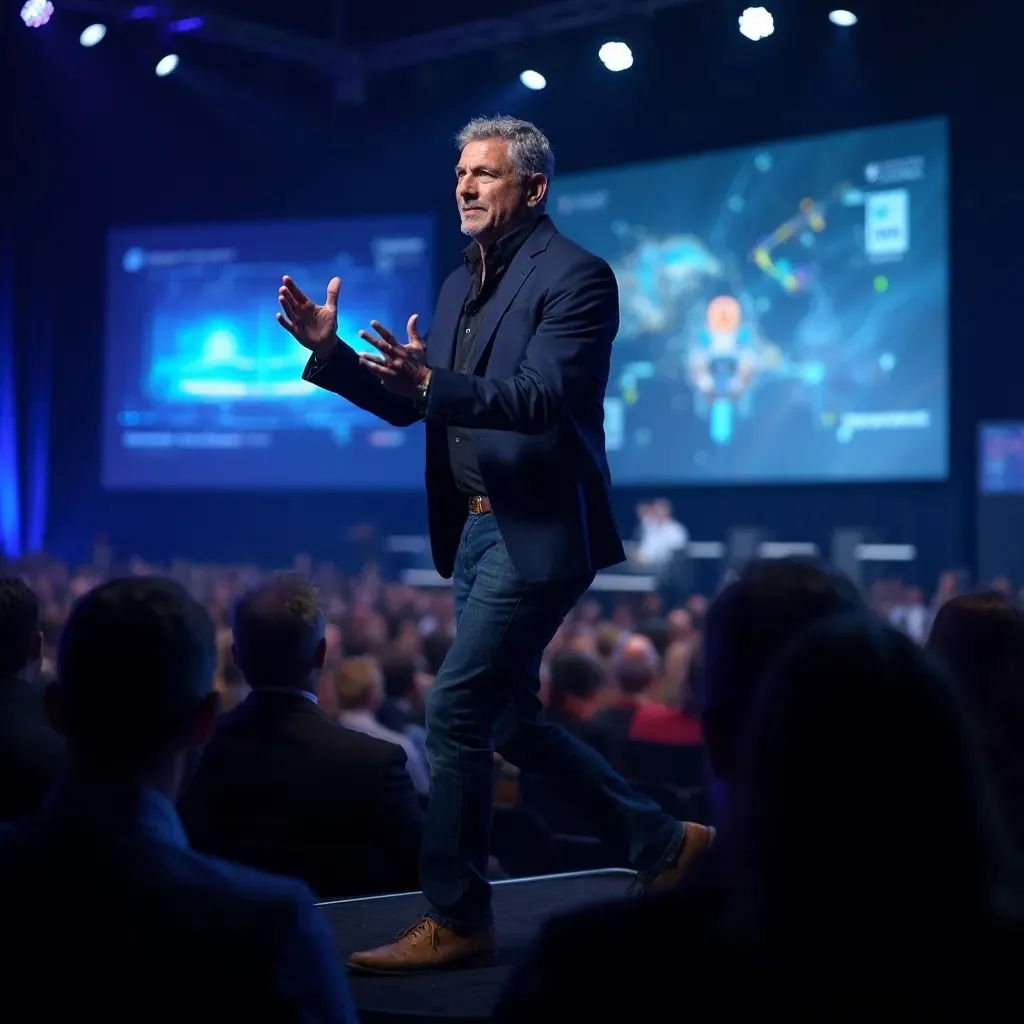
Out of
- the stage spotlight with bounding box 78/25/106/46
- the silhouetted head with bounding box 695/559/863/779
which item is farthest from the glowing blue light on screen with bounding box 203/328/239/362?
the silhouetted head with bounding box 695/559/863/779

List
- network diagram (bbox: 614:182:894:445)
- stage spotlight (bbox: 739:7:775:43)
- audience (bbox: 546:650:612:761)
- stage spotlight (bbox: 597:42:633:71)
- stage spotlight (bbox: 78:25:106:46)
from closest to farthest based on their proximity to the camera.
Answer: audience (bbox: 546:650:612:761) → stage spotlight (bbox: 739:7:775:43) → stage spotlight (bbox: 597:42:633:71) → stage spotlight (bbox: 78:25:106:46) → network diagram (bbox: 614:182:894:445)

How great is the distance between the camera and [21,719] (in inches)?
94.1

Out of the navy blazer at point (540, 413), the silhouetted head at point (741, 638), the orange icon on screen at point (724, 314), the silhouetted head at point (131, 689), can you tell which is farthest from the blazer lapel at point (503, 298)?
the orange icon on screen at point (724, 314)

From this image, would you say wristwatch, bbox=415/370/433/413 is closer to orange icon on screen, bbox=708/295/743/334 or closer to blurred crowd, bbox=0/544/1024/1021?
blurred crowd, bbox=0/544/1024/1021

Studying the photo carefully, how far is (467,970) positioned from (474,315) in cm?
115

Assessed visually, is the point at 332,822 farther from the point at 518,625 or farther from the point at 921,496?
the point at 921,496

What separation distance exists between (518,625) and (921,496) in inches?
323

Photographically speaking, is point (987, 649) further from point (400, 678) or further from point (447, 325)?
point (400, 678)

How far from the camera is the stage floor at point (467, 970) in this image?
209 cm

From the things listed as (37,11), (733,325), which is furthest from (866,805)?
(733,325)

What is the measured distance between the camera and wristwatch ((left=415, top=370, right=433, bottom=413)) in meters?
2.22

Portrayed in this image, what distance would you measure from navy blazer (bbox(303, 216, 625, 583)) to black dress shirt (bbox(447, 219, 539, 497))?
2 cm

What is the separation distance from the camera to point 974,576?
9.55m

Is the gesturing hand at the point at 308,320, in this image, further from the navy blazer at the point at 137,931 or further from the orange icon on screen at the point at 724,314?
the orange icon on screen at the point at 724,314
